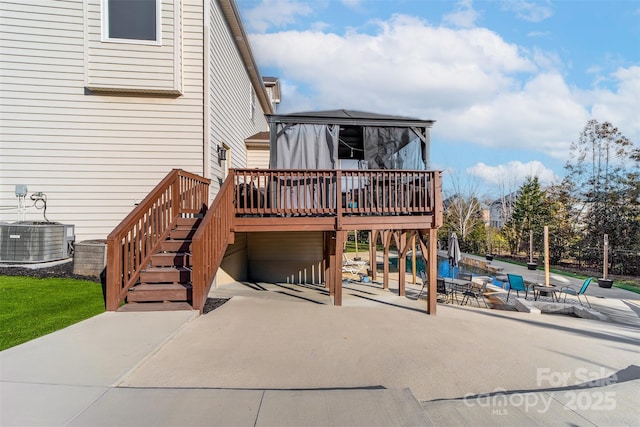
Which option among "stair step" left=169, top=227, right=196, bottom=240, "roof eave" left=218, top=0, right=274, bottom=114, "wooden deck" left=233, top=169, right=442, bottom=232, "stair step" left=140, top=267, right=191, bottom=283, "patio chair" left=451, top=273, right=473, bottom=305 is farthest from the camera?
"patio chair" left=451, top=273, right=473, bottom=305

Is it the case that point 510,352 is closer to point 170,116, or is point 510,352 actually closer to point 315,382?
point 315,382

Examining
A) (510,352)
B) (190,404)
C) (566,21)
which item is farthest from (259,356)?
(566,21)

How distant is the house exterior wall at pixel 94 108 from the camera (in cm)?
698

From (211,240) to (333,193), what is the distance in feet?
8.62

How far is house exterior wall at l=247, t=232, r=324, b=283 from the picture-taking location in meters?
10.7

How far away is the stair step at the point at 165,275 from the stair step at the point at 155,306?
1.28 ft

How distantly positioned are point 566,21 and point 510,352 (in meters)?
7.97

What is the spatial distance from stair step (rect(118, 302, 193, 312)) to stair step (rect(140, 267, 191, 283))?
15.4 inches

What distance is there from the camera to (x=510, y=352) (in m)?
4.23

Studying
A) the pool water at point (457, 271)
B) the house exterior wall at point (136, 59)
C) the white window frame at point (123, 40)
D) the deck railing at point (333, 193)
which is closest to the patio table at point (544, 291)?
the pool water at point (457, 271)

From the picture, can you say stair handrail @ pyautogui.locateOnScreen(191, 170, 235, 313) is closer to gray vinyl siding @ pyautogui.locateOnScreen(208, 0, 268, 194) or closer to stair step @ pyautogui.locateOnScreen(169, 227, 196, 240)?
stair step @ pyautogui.locateOnScreen(169, 227, 196, 240)

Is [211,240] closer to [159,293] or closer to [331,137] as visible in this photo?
[159,293]

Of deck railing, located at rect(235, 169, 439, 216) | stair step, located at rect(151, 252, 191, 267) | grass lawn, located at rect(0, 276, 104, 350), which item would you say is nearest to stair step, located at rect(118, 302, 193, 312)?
grass lawn, located at rect(0, 276, 104, 350)

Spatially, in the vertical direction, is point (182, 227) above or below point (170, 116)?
below
